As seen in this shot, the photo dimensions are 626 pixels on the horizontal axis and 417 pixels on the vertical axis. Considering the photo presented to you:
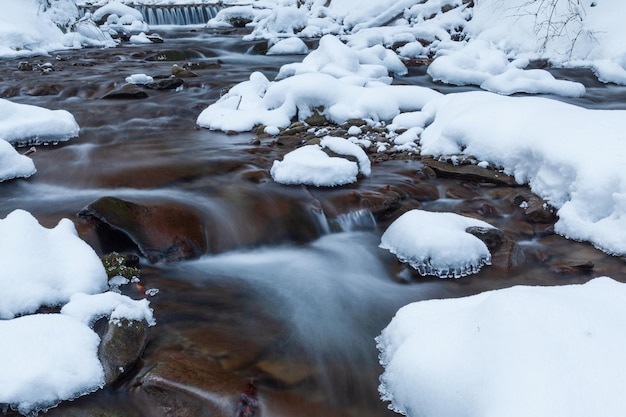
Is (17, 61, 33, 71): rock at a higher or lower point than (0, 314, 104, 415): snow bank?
higher

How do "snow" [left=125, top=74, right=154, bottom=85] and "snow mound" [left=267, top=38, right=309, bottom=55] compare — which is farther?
"snow mound" [left=267, top=38, right=309, bottom=55]

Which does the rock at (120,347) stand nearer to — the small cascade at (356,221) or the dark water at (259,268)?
the dark water at (259,268)

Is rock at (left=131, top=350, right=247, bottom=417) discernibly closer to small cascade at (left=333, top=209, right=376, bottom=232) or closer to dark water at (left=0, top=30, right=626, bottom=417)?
dark water at (left=0, top=30, right=626, bottom=417)

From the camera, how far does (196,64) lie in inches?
451

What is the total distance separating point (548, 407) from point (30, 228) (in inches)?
115

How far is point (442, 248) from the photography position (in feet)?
10.8

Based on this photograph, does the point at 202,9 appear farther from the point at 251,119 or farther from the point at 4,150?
the point at 4,150

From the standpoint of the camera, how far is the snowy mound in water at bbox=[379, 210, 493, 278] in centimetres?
331

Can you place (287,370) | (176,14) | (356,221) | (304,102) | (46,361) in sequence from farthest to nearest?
1. (176,14)
2. (304,102)
3. (356,221)
4. (287,370)
5. (46,361)

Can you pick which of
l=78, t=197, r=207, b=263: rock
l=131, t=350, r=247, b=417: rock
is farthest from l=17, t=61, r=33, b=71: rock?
l=131, t=350, r=247, b=417: rock

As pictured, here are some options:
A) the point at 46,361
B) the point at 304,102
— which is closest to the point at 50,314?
the point at 46,361

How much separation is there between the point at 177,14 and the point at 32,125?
68.9ft

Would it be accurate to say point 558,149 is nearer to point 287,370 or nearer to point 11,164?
point 287,370

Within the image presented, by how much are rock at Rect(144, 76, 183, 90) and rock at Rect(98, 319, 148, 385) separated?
7.30 meters
